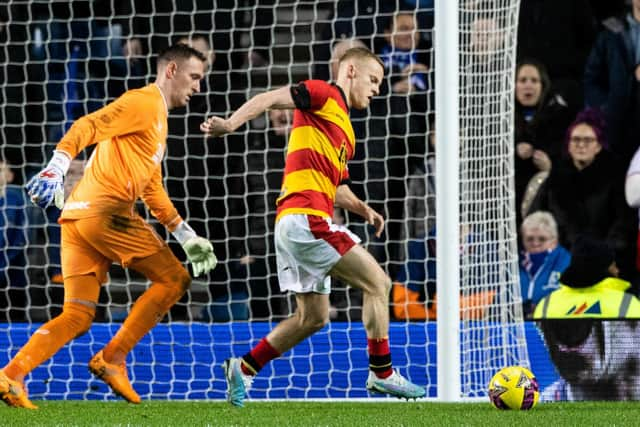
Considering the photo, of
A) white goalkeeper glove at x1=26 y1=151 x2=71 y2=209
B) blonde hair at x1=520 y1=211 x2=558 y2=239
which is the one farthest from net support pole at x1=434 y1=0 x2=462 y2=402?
white goalkeeper glove at x1=26 y1=151 x2=71 y2=209

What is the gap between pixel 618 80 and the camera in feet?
34.0

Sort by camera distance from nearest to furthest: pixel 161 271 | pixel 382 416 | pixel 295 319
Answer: pixel 382 416 < pixel 295 319 < pixel 161 271

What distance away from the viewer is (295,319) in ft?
23.6

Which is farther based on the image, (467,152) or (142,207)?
(142,207)

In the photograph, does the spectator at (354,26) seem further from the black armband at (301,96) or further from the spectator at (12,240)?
the black armband at (301,96)

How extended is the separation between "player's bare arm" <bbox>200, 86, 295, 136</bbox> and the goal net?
214 centimetres

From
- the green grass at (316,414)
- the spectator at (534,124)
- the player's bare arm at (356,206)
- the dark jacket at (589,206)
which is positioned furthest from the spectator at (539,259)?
the player's bare arm at (356,206)

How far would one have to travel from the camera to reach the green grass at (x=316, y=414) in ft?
20.2

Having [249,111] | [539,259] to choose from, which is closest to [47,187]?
[249,111]

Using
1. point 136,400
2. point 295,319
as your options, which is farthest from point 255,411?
point 136,400

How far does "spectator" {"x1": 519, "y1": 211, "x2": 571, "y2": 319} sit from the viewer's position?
982 cm

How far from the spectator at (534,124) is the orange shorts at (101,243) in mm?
3686

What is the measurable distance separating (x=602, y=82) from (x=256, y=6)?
9.04 feet

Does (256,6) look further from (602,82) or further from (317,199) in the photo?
(317,199)
